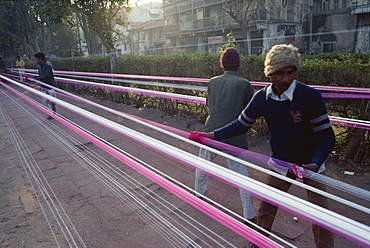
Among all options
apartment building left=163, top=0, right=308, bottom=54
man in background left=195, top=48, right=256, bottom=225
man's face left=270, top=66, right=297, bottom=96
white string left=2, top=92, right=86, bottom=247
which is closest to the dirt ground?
white string left=2, top=92, right=86, bottom=247

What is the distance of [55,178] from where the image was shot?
→ 14.4ft

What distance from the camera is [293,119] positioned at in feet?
6.82

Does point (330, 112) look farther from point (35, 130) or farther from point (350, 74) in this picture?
point (35, 130)

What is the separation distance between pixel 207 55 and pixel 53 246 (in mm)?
5705

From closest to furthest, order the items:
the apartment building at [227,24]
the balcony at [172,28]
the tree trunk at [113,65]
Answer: the tree trunk at [113,65] < the apartment building at [227,24] < the balcony at [172,28]

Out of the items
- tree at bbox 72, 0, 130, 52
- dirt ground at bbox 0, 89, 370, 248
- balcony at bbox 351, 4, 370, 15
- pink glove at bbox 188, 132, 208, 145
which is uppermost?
balcony at bbox 351, 4, 370, 15

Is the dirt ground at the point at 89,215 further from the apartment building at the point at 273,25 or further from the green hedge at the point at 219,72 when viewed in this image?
the apartment building at the point at 273,25

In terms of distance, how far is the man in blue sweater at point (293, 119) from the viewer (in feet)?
6.54

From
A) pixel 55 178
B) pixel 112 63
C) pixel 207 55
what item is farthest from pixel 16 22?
pixel 55 178

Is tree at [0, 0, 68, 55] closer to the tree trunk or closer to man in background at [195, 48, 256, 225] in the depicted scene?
the tree trunk

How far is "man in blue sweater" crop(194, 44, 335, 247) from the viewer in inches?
78.5

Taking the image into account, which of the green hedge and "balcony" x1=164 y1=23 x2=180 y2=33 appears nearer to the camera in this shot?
the green hedge

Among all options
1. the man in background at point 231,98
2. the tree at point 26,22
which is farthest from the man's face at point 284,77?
the tree at point 26,22

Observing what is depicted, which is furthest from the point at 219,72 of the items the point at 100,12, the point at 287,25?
the point at 287,25
